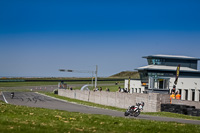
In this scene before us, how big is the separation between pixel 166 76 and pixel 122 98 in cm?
2943

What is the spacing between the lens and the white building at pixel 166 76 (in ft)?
230

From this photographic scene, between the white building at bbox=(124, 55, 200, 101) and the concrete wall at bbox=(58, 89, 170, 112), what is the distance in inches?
541

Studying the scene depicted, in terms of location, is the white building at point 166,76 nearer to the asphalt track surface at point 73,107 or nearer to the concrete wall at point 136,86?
the concrete wall at point 136,86

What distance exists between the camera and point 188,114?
101 feet

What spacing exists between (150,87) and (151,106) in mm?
35532

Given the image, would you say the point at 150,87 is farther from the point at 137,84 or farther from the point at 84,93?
the point at 84,93

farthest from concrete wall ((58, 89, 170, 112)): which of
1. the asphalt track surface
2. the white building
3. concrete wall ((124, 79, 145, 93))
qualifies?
concrete wall ((124, 79, 145, 93))

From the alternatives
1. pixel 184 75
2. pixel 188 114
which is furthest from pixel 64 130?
pixel 184 75

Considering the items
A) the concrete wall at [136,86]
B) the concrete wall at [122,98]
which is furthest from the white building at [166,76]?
the concrete wall at [122,98]

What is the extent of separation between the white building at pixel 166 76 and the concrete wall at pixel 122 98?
1373cm

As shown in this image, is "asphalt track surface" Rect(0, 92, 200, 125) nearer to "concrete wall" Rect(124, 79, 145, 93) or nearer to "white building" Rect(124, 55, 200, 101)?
"white building" Rect(124, 55, 200, 101)

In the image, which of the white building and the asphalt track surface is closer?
the asphalt track surface

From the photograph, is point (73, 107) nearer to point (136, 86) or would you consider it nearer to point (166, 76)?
point (166, 76)

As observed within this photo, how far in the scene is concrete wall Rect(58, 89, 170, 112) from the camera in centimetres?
3675
